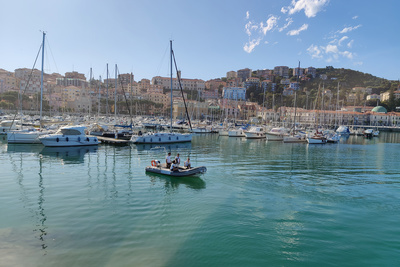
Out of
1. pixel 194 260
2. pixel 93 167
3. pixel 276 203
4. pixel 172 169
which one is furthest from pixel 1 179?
pixel 276 203

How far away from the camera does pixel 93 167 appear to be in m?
21.1

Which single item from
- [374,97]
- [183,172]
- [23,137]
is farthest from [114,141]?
[374,97]

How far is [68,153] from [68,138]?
4.73m

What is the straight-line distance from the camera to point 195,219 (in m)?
11.1

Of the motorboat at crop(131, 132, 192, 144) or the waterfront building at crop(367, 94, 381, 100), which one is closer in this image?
the motorboat at crop(131, 132, 192, 144)

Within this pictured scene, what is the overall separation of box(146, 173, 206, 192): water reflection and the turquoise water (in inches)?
2.6

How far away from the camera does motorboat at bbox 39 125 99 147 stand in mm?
30969

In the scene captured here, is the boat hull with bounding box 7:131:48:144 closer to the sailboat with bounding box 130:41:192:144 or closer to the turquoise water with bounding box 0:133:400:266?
the sailboat with bounding box 130:41:192:144

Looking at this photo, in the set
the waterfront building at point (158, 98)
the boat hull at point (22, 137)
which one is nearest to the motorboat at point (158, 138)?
the boat hull at point (22, 137)

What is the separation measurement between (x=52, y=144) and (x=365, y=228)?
31808mm

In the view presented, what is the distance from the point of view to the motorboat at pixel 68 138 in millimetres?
30969

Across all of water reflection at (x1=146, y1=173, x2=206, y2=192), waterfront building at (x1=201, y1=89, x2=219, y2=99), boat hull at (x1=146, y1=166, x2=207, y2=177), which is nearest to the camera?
water reflection at (x1=146, y1=173, x2=206, y2=192)

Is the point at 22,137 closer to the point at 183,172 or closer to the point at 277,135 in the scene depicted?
the point at 183,172

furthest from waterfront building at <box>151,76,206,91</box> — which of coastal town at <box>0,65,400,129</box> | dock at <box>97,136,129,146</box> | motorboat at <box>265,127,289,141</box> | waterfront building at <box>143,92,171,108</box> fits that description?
dock at <box>97,136,129,146</box>
